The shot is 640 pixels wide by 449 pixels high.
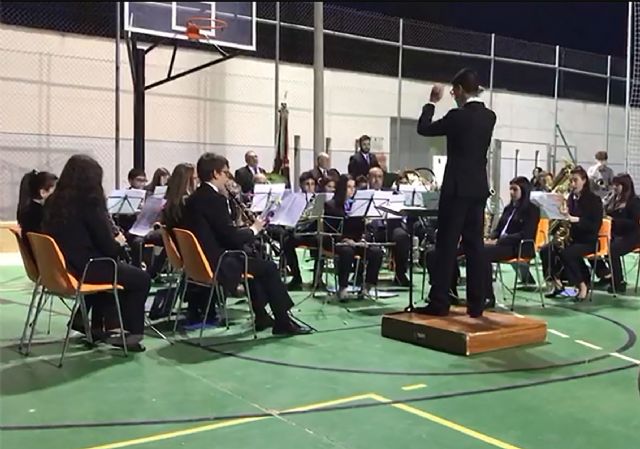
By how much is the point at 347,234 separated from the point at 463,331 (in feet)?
8.59

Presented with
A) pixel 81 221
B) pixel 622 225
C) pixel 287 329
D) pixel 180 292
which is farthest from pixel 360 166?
pixel 81 221

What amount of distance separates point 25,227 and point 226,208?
1514mm

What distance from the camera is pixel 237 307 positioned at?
694 centimetres

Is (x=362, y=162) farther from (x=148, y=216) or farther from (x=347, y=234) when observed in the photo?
(x=148, y=216)

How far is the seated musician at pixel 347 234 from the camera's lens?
732 cm

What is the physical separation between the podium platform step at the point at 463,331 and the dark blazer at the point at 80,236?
83.8 inches

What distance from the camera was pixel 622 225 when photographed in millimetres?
8172

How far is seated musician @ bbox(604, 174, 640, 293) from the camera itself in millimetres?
8078

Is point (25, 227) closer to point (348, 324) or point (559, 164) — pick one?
point (348, 324)

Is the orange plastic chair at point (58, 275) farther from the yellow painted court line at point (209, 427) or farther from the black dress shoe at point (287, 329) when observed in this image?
the yellow painted court line at point (209, 427)

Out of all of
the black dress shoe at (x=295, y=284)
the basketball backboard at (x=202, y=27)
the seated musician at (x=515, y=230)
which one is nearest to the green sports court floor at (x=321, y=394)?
the seated musician at (x=515, y=230)

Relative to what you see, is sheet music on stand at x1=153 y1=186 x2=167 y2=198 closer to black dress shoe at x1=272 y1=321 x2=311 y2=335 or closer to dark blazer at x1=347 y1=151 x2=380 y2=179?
black dress shoe at x1=272 y1=321 x2=311 y2=335

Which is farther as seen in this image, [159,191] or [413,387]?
[159,191]

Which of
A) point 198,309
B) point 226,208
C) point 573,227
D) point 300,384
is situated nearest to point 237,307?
point 198,309
